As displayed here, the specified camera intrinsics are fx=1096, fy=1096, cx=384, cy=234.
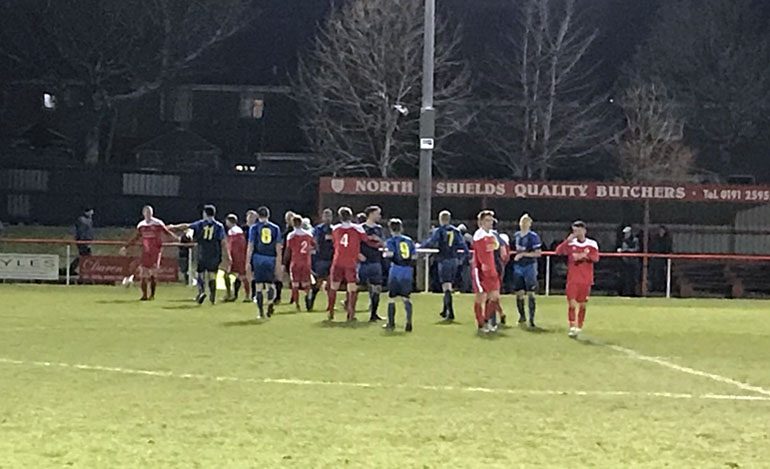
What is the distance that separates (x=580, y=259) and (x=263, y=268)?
6.19 meters

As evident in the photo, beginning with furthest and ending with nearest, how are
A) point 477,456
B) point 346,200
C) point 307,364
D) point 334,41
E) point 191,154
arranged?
point 191,154 < point 334,41 < point 346,200 < point 307,364 < point 477,456

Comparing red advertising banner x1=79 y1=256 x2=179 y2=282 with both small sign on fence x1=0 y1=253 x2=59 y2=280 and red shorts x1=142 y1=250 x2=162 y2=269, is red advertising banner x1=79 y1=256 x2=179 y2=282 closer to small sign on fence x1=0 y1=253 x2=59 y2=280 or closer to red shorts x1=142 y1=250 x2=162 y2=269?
small sign on fence x1=0 y1=253 x2=59 y2=280

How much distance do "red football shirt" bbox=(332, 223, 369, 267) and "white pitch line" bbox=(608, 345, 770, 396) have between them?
506 cm

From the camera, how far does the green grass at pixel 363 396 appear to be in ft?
26.9

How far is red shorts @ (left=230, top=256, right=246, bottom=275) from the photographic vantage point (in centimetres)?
2431

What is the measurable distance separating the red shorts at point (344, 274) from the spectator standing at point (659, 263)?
14.8 m

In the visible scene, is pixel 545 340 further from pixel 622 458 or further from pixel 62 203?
pixel 62 203

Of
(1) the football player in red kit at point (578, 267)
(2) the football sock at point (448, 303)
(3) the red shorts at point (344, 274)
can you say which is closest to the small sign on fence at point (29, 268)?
(3) the red shorts at point (344, 274)

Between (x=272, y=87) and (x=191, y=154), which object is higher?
(x=272, y=87)

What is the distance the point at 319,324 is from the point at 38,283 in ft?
43.0

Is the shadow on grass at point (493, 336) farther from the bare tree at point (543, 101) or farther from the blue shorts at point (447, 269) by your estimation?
the bare tree at point (543, 101)

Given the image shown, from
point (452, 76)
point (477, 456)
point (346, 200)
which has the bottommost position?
point (477, 456)

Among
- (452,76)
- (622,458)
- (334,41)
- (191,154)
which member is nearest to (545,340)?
(622,458)

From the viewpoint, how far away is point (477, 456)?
26.7ft
